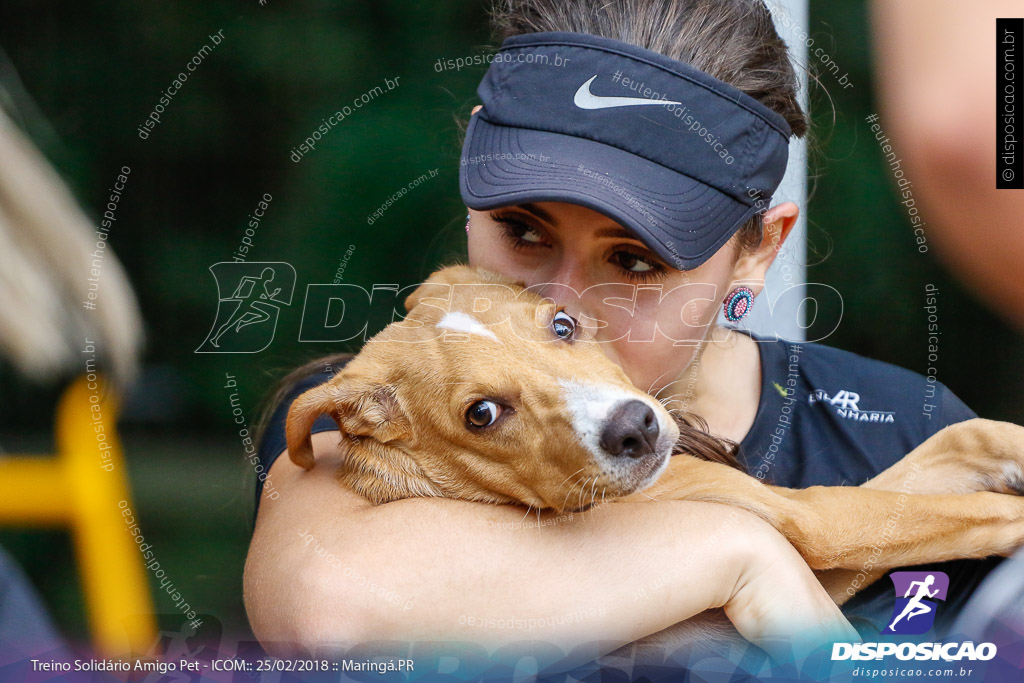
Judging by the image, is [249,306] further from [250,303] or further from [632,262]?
[632,262]

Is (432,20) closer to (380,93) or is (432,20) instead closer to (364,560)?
(380,93)

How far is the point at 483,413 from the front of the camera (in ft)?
7.34


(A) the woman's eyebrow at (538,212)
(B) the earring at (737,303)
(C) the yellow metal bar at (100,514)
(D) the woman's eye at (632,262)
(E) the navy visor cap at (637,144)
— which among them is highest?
(E) the navy visor cap at (637,144)

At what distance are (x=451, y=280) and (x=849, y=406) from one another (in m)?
1.32

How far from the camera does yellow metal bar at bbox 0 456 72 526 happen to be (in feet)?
11.0

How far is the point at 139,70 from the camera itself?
13.9 feet

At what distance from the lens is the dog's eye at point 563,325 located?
7.67 feet

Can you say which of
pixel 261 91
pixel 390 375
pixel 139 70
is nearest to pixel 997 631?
pixel 390 375

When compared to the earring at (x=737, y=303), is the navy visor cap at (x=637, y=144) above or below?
above

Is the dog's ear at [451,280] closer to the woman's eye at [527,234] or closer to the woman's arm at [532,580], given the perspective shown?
the woman's eye at [527,234]

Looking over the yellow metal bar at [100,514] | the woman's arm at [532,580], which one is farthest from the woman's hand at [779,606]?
the yellow metal bar at [100,514]

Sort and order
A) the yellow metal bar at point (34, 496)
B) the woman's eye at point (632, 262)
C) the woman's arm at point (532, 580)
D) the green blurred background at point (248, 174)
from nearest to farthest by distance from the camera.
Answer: the woman's arm at point (532, 580)
the woman's eye at point (632, 262)
the yellow metal bar at point (34, 496)
the green blurred background at point (248, 174)
